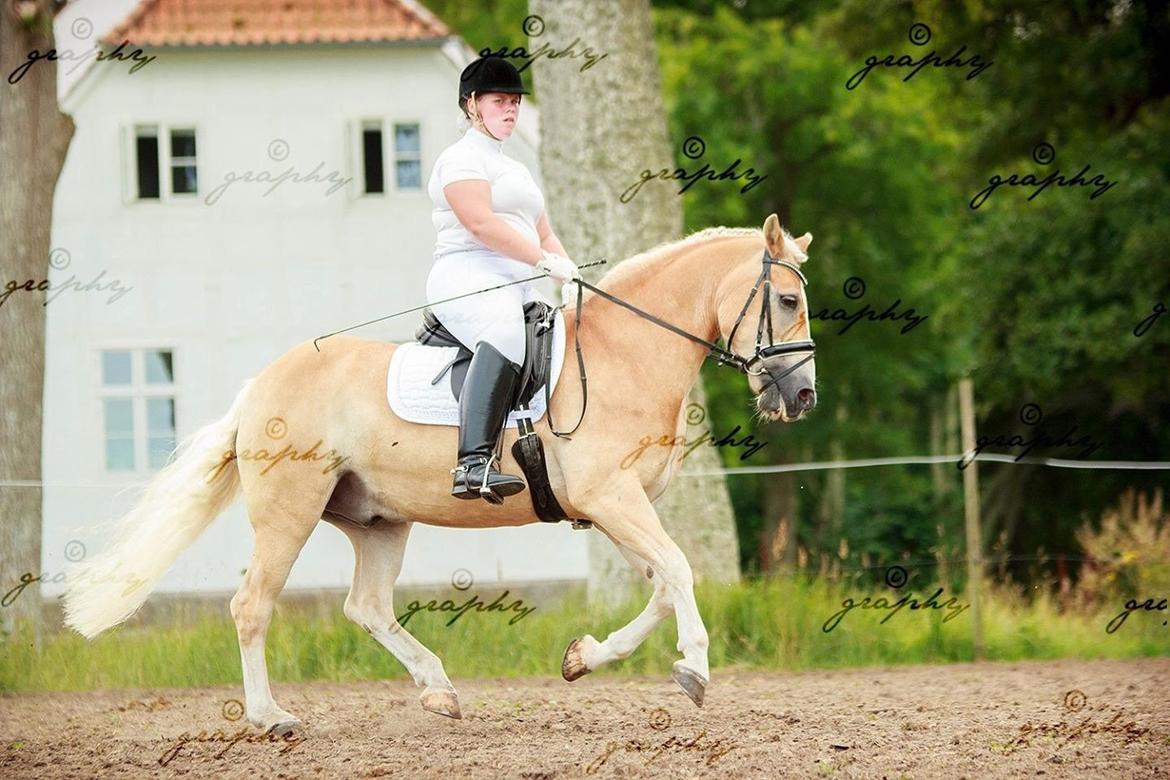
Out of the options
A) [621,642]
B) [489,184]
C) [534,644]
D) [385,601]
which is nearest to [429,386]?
[489,184]

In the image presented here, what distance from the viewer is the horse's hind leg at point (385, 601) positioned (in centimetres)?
748

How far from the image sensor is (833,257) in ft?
94.7

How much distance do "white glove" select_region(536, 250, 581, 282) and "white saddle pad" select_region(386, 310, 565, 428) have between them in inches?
11.2

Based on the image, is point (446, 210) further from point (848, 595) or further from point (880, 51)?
point (880, 51)

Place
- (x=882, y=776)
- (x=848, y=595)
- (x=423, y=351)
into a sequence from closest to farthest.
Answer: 1. (x=882, y=776)
2. (x=423, y=351)
3. (x=848, y=595)

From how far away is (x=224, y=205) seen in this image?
68.2 feet

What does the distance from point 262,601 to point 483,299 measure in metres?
1.87

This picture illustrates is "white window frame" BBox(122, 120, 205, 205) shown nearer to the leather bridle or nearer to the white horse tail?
the white horse tail

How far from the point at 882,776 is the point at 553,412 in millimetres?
2233

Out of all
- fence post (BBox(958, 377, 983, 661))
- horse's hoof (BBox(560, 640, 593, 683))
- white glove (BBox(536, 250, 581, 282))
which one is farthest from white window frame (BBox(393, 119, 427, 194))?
horse's hoof (BBox(560, 640, 593, 683))

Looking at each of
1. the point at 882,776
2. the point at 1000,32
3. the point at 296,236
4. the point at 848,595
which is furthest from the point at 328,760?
the point at 1000,32

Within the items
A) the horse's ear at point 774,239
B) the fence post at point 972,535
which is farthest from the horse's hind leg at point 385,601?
the fence post at point 972,535

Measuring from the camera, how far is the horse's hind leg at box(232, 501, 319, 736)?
721 cm

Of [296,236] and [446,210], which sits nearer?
[446,210]
